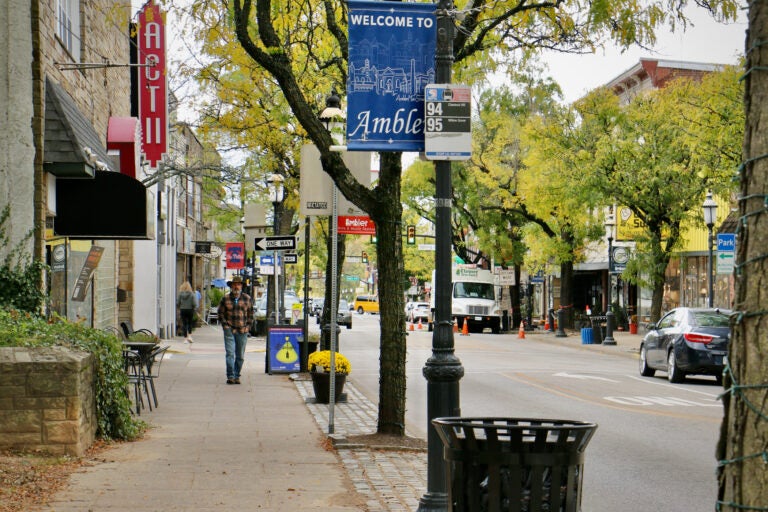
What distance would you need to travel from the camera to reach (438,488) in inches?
307

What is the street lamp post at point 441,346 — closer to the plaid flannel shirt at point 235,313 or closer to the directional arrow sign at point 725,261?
the plaid flannel shirt at point 235,313

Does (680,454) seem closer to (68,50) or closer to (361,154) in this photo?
(361,154)

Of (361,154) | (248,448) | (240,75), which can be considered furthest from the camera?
(240,75)

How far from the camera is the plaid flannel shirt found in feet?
64.8

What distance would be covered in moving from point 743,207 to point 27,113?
42.8ft

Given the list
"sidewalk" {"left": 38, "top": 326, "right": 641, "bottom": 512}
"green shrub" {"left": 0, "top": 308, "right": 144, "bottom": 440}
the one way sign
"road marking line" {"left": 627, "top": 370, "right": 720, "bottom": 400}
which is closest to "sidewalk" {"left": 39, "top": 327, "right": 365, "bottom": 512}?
"sidewalk" {"left": 38, "top": 326, "right": 641, "bottom": 512}

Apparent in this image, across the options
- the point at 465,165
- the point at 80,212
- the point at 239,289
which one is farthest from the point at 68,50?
the point at 465,165

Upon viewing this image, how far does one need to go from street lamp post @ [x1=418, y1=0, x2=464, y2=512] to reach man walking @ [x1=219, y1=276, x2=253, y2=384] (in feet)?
38.7

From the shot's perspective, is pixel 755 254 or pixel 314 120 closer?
pixel 755 254

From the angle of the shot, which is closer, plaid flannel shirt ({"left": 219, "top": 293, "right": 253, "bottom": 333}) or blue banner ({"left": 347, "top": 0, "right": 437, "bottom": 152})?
blue banner ({"left": 347, "top": 0, "right": 437, "bottom": 152})

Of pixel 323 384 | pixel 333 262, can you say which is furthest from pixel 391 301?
pixel 323 384

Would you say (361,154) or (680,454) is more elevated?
(361,154)

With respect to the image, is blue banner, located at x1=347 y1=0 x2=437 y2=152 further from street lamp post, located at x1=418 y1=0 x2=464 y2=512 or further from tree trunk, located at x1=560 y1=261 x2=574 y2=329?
tree trunk, located at x1=560 y1=261 x2=574 y2=329

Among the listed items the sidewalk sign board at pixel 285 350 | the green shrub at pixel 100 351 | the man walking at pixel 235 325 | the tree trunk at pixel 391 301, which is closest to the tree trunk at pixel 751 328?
the green shrub at pixel 100 351
